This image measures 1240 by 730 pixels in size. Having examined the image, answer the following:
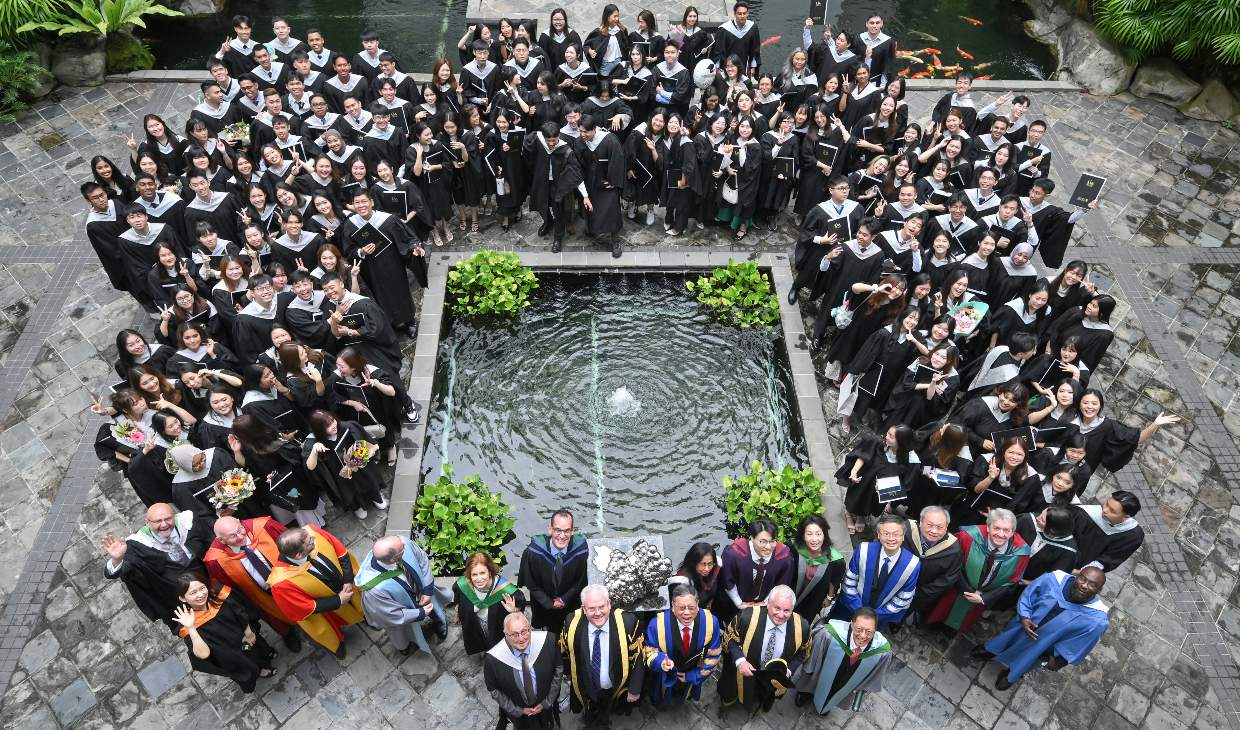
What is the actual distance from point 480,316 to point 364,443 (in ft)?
9.75

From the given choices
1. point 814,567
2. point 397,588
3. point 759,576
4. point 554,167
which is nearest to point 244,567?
point 397,588

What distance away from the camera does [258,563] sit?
648cm

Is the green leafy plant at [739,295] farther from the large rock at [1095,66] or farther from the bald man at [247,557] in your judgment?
the large rock at [1095,66]

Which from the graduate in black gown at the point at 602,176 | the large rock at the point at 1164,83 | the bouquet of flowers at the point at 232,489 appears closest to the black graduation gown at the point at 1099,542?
the graduate in black gown at the point at 602,176

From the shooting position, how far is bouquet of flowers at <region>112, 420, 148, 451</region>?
Answer: 7047 millimetres

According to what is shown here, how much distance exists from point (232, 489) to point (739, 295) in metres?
5.95

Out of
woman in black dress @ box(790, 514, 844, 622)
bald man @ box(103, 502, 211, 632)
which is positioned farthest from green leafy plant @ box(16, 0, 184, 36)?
woman in black dress @ box(790, 514, 844, 622)

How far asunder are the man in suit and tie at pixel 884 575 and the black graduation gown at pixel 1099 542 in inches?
59.1

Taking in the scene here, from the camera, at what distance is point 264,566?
6504 mm

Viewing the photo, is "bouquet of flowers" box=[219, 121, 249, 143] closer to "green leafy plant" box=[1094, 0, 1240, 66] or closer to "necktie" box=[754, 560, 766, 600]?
"necktie" box=[754, 560, 766, 600]

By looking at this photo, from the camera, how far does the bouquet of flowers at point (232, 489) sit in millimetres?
6887

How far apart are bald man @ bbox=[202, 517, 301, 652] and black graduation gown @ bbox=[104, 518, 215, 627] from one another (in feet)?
0.70

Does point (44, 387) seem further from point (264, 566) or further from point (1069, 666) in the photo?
point (1069, 666)

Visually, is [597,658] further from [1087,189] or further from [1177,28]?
[1177,28]
